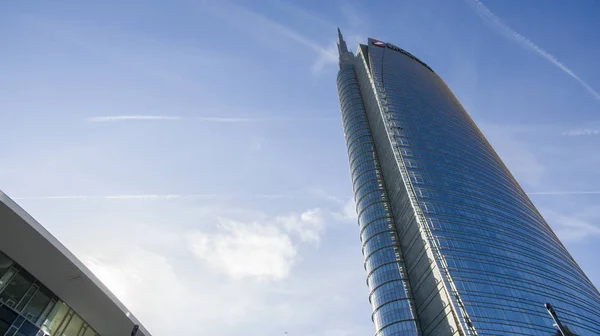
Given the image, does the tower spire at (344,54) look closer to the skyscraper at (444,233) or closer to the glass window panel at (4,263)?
the skyscraper at (444,233)

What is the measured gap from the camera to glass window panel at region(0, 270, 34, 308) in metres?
19.7

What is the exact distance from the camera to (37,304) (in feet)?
71.0

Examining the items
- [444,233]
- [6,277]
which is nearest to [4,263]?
[6,277]

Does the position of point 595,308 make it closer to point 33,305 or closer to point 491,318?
point 491,318

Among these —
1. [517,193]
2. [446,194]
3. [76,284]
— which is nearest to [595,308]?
[517,193]

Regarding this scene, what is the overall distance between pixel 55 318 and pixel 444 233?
3566 inches

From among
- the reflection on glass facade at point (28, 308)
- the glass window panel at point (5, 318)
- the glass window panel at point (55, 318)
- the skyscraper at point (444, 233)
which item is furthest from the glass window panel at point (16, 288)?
the skyscraper at point (444, 233)

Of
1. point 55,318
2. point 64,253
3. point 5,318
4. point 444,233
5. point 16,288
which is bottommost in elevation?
point 5,318

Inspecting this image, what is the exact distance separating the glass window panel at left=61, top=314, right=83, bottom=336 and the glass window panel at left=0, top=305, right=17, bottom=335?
397 cm

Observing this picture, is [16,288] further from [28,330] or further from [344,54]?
[344,54]

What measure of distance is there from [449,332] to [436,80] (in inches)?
4954

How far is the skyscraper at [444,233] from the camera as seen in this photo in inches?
3388

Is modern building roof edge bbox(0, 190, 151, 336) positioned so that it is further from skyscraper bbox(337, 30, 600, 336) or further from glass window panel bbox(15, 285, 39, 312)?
skyscraper bbox(337, 30, 600, 336)

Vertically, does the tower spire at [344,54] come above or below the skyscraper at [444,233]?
above
